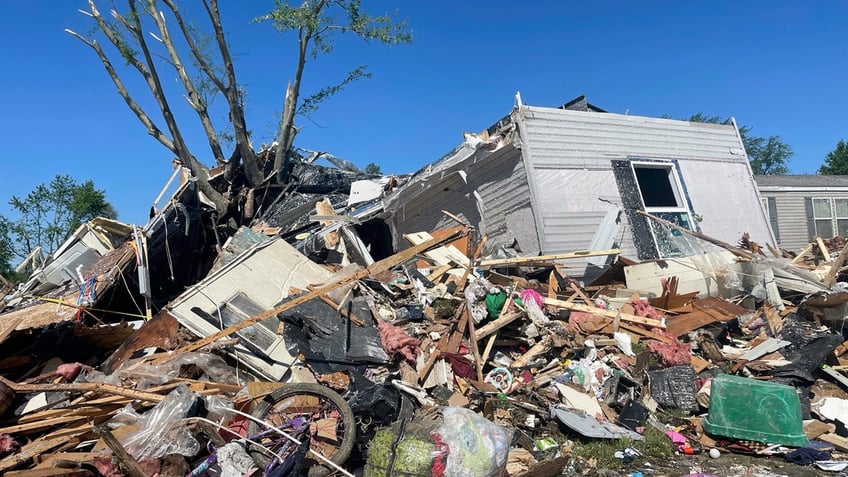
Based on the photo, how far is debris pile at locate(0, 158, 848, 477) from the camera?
4.28 metres

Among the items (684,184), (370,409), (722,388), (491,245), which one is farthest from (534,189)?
(370,409)

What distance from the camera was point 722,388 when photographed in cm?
532

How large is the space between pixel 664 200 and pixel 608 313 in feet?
17.4

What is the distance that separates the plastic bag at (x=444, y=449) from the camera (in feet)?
12.7

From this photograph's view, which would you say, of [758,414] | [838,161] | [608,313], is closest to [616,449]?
[758,414]

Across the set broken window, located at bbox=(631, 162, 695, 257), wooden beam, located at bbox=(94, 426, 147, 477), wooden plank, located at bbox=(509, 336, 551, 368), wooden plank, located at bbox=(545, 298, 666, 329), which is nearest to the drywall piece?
broken window, located at bbox=(631, 162, 695, 257)

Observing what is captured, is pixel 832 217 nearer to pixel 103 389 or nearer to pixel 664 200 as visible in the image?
pixel 664 200

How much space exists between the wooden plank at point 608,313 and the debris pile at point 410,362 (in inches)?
2.3

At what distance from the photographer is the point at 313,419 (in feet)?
15.1

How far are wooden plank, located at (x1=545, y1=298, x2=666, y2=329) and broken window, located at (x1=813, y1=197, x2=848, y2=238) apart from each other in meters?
15.1

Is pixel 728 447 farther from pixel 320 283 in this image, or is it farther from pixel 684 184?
pixel 684 184

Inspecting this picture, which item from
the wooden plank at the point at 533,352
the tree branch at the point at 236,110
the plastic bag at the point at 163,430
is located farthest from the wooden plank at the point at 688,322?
the tree branch at the point at 236,110

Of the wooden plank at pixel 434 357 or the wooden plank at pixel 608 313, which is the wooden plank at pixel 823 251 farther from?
the wooden plank at pixel 434 357

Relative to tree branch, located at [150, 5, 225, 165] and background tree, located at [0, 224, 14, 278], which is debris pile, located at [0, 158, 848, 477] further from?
background tree, located at [0, 224, 14, 278]
